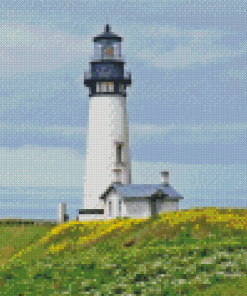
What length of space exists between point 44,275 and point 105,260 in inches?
107

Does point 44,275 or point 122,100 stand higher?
point 122,100

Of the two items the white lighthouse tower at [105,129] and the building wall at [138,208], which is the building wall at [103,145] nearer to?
the white lighthouse tower at [105,129]

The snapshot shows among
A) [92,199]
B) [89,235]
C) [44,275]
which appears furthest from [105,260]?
[92,199]

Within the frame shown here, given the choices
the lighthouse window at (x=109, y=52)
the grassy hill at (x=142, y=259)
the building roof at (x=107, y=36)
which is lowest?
the grassy hill at (x=142, y=259)

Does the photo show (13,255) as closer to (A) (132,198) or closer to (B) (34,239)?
(B) (34,239)

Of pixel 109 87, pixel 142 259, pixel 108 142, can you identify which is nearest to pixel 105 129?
pixel 108 142

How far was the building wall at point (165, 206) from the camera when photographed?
157ft

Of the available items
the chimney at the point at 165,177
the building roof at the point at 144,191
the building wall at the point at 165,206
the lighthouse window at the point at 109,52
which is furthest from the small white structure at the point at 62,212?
the lighthouse window at the point at 109,52

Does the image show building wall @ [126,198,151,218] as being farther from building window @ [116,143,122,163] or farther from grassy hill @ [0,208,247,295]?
grassy hill @ [0,208,247,295]

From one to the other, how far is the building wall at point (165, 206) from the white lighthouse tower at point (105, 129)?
3575 mm

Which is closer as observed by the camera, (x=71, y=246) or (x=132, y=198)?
(x=71, y=246)

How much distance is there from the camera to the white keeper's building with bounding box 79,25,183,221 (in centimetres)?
4853

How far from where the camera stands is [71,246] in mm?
37375

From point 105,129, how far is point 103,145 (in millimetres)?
1236
